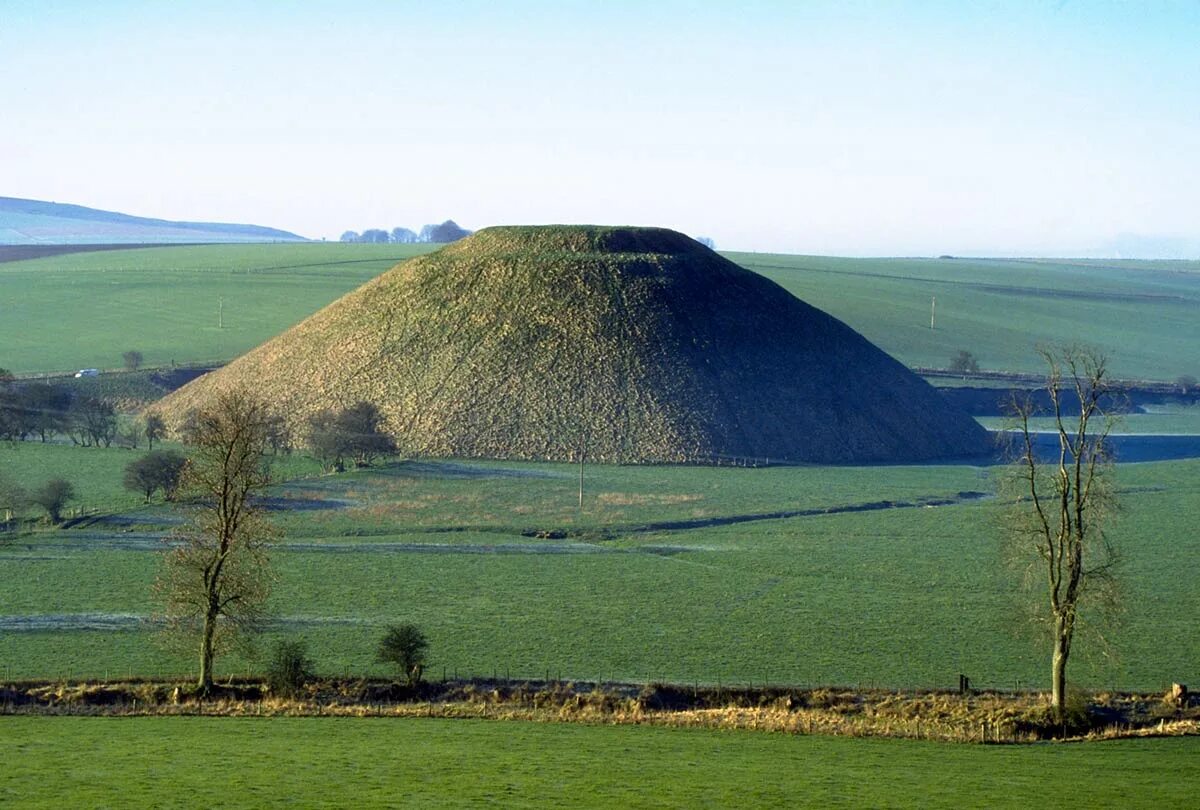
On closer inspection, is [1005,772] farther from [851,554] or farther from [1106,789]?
[851,554]

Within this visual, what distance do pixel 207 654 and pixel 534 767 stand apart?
1335 cm

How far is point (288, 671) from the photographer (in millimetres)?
40781

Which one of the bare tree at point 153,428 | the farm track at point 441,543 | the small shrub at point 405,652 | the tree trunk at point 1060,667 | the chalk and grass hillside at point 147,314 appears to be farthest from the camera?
the chalk and grass hillside at point 147,314

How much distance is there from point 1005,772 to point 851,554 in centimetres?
3480

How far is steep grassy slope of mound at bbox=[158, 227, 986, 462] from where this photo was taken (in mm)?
100562

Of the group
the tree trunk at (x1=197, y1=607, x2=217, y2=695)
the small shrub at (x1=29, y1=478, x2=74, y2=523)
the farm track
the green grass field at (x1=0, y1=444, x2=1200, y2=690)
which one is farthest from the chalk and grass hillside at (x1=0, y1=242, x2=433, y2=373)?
the tree trunk at (x1=197, y1=607, x2=217, y2=695)

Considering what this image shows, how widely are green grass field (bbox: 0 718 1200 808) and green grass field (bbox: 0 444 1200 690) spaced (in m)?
7.32

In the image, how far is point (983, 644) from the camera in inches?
1919

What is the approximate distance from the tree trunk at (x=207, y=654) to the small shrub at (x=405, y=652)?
4758 millimetres

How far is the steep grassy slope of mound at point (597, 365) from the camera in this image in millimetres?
100562

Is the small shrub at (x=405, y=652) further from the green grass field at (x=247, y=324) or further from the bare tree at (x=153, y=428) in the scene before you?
the green grass field at (x=247, y=324)

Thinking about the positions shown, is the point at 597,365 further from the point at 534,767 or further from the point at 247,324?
the point at 534,767

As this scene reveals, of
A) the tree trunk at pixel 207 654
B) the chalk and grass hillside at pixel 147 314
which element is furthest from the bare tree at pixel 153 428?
the tree trunk at pixel 207 654

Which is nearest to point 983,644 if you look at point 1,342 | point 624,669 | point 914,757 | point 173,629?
point 624,669
